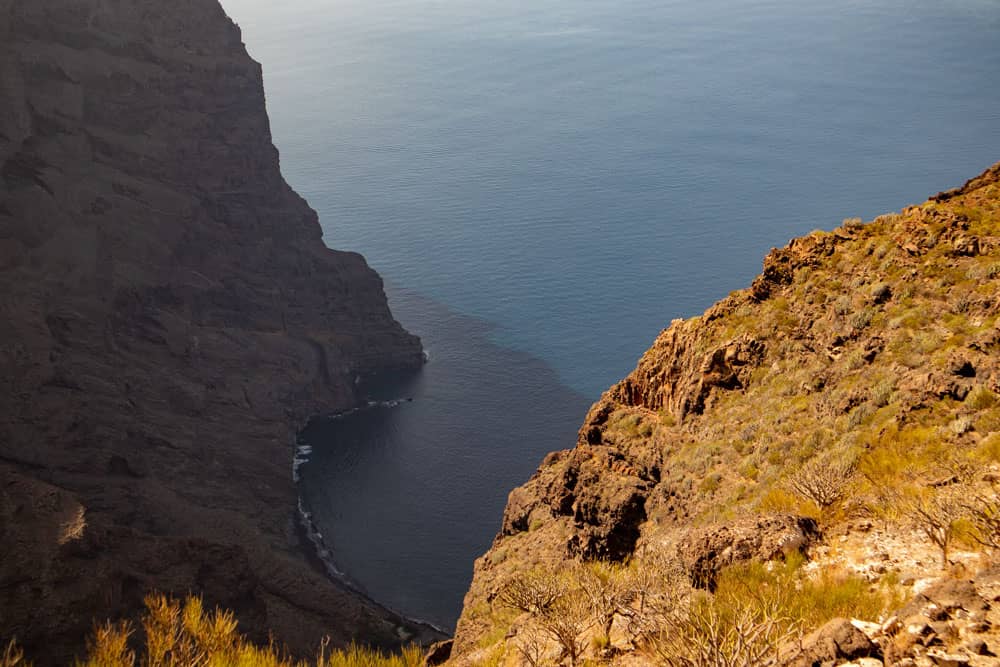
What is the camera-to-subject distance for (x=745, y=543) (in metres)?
20.7

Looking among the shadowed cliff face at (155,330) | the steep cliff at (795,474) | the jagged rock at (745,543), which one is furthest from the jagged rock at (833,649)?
the shadowed cliff face at (155,330)

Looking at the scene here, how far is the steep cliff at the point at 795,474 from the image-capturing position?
58.0 feet

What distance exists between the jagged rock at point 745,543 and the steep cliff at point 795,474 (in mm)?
44

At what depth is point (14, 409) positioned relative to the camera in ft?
255

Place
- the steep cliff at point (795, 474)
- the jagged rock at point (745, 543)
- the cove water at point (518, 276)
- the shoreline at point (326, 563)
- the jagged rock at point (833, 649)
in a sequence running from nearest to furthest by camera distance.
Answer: the jagged rock at point (833, 649) → the steep cliff at point (795, 474) → the jagged rock at point (745, 543) → the shoreline at point (326, 563) → the cove water at point (518, 276)

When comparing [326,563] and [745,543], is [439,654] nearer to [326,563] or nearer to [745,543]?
[745,543]

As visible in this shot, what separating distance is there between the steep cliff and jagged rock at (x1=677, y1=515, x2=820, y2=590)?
4cm

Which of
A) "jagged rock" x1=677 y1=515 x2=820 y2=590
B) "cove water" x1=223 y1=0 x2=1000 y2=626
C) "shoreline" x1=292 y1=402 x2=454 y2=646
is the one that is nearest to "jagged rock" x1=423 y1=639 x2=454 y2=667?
"jagged rock" x1=677 y1=515 x2=820 y2=590

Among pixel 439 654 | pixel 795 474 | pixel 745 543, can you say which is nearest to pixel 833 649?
pixel 745 543

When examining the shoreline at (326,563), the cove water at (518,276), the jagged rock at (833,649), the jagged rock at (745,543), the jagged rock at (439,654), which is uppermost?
the jagged rock at (833,649)

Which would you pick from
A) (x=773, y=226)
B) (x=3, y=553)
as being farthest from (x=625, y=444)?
(x=773, y=226)

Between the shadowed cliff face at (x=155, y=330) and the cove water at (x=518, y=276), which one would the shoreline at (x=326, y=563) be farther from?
the shadowed cliff face at (x=155, y=330)

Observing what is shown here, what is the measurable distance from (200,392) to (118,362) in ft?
32.7

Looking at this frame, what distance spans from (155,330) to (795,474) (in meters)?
89.9
